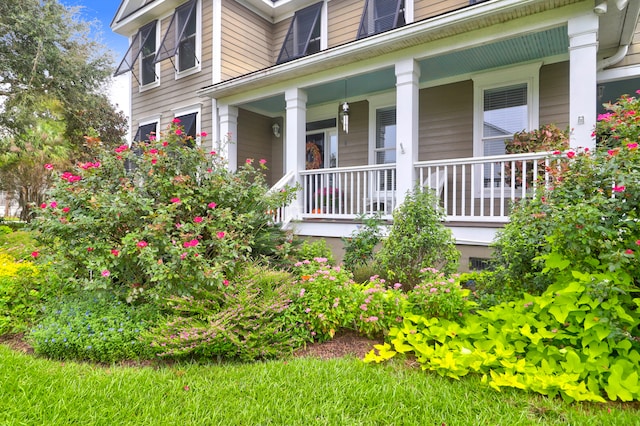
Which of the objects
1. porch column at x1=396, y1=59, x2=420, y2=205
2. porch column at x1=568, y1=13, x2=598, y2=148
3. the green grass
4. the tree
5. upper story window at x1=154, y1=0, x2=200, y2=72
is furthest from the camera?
the tree

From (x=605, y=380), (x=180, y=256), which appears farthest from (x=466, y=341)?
(x=180, y=256)

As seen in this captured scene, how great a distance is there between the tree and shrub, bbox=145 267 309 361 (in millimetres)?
9229

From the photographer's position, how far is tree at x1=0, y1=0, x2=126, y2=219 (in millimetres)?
10758

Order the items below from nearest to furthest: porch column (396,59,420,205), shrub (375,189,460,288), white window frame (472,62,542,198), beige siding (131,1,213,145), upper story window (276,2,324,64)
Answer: shrub (375,189,460,288) < porch column (396,59,420,205) < white window frame (472,62,542,198) < upper story window (276,2,324,64) < beige siding (131,1,213,145)

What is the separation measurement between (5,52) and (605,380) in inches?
597

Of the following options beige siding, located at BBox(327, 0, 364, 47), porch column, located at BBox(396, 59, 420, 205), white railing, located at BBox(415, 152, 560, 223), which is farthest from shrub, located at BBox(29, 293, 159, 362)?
beige siding, located at BBox(327, 0, 364, 47)

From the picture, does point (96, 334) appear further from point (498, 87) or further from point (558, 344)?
point (498, 87)

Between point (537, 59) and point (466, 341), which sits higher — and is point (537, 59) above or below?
above

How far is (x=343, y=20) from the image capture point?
27.0 feet

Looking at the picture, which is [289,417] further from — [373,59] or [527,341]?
[373,59]

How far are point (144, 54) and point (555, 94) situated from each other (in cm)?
1002

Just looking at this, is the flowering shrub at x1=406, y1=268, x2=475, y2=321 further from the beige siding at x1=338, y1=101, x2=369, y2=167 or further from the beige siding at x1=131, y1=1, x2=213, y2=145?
the beige siding at x1=131, y1=1, x2=213, y2=145

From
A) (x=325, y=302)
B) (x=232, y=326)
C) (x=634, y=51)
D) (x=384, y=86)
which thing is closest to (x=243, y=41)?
(x=384, y=86)

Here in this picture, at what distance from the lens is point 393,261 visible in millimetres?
4160
